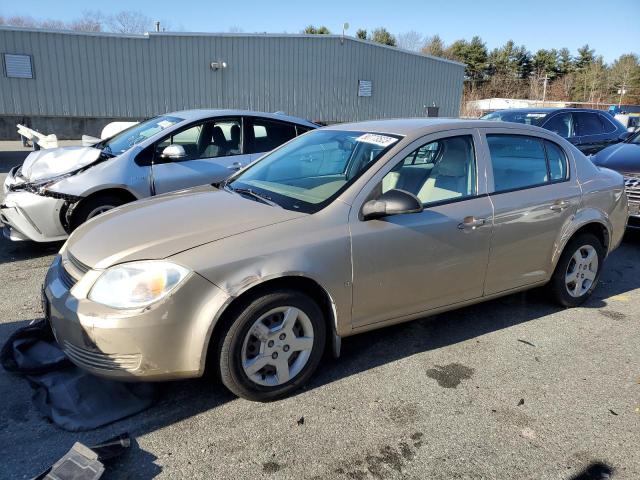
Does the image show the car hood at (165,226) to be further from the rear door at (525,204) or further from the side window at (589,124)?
the side window at (589,124)

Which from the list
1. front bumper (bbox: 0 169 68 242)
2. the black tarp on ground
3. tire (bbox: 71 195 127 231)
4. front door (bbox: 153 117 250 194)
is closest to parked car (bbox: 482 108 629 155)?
front door (bbox: 153 117 250 194)

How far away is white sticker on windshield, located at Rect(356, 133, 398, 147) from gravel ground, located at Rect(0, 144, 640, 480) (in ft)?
4.80

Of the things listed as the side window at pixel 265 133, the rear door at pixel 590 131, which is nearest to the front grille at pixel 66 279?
the side window at pixel 265 133

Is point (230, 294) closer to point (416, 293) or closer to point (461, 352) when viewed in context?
point (416, 293)

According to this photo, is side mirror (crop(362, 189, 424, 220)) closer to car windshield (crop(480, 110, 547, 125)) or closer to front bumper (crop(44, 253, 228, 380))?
front bumper (crop(44, 253, 228, 380))

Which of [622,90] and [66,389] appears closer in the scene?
[66,389]

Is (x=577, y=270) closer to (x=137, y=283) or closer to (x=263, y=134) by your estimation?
(x=137, y=283)

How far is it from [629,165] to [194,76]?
18.7 meters

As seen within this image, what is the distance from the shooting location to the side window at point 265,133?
636 cm

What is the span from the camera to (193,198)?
11.8ft

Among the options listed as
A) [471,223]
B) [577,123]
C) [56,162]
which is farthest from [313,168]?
[577,123]

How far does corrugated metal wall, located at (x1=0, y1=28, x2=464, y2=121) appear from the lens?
64.1 ft

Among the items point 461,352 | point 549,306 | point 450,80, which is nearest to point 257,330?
point 461,352

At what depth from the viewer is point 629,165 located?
21.9ft
